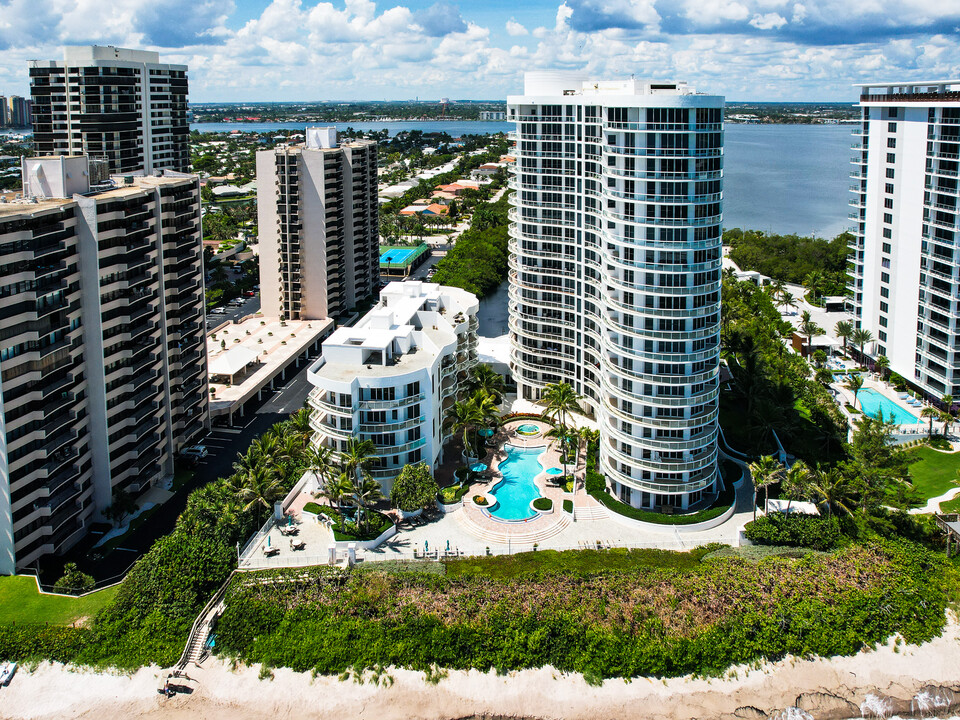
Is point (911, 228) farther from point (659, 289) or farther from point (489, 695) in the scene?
point (489, 695)

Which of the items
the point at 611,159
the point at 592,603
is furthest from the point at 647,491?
the point at 611,159

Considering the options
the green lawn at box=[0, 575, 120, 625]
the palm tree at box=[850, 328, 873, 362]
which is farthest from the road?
the palm tree at box=[850, 328, 873, 362]

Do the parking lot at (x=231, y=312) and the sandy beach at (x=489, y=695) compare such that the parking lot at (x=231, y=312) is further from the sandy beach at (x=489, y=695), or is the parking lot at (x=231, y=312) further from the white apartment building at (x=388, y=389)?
the sandy beach at (x=489, y=695)

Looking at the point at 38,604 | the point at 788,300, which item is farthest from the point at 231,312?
the point at 788,300

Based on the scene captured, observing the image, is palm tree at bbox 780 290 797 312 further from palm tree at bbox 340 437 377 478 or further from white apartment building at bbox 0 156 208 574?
white apartment building at bbox 0 156 208 574

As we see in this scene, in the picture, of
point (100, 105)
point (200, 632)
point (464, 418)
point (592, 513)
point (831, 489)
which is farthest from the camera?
point (100, 105)

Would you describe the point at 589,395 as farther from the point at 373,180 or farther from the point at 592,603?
the point at 373,180

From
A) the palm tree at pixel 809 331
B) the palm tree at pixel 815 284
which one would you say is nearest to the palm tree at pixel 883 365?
the palm tree at pixel 809 331
